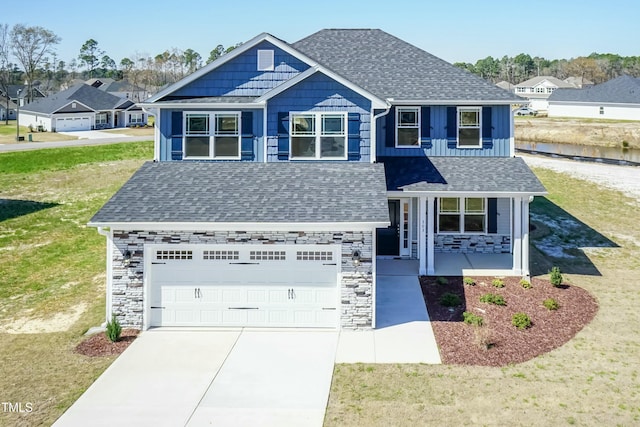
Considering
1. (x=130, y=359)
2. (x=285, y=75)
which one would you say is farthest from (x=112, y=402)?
(x=285, y=75)

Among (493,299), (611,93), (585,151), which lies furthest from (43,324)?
(611,93)

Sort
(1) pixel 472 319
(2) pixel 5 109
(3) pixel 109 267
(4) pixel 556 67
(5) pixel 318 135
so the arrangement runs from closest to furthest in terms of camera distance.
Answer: (3) pixel 109 267 < (1) pixel 472 319 < (5) pixel 318 135 < (2) pixel 5 109 < (4) pixel 556 67

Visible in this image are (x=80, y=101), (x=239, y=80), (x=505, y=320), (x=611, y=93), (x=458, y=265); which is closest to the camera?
(x=505, y=320)

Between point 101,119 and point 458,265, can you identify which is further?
point 101,119

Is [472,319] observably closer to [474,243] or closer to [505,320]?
[505,320]

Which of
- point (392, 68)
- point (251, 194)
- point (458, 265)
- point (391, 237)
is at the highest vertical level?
point (392, 68)

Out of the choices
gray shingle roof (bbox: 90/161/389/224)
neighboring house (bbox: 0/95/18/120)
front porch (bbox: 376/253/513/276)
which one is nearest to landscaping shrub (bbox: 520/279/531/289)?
front porch (bbox: 376/253/513/276)

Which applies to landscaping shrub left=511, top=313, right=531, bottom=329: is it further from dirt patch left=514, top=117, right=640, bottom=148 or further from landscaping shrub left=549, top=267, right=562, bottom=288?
dirt patch left=514, top=117, right=640, bottom=148

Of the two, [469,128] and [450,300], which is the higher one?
[469,128]

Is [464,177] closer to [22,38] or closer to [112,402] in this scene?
[112,402]
